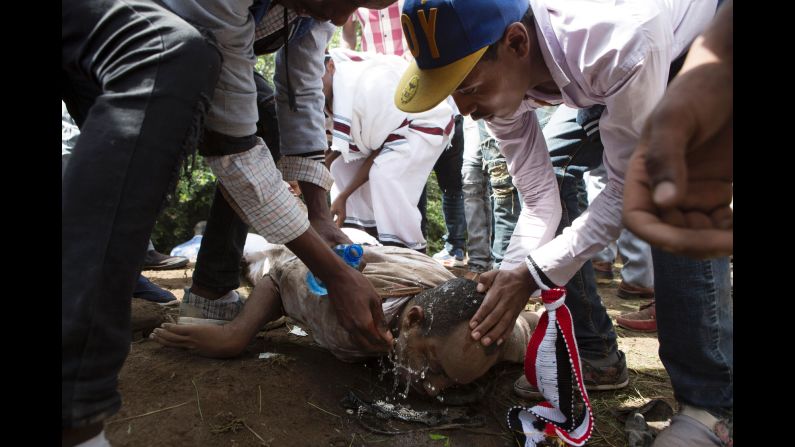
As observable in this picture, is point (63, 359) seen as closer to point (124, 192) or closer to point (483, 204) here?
point (124, 192)

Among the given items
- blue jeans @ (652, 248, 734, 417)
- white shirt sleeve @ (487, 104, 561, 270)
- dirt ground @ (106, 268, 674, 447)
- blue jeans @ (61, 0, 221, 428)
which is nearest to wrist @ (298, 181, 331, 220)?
dirt ground @ (106, 268, 674, 447)

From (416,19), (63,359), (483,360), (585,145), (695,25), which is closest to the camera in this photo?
(63,359)

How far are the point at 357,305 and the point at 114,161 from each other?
104cm

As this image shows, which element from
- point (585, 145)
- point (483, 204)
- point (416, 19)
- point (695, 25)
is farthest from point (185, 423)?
point (483, 204)

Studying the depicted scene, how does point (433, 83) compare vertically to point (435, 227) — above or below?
above

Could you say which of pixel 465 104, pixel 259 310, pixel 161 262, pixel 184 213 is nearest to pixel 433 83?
pixel 465 104

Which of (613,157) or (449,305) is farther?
(449,305)

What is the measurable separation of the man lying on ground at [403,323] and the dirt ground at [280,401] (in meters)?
0.11

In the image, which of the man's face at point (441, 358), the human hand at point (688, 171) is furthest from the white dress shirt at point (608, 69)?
the human hand at point (688, 171)

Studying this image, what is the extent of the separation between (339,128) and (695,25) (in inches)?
122

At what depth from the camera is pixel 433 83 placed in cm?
209

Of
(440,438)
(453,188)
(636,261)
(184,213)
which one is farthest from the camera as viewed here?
(184,213)

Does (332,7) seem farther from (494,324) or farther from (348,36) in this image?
(348,36)

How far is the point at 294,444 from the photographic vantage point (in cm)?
191
